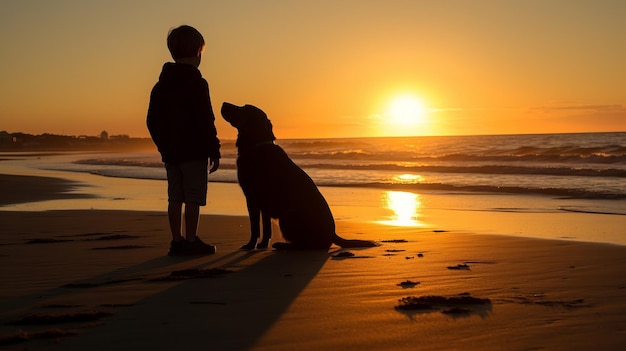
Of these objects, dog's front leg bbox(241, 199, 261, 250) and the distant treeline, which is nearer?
dog's front leg bbox(241, 199, 261, 250)

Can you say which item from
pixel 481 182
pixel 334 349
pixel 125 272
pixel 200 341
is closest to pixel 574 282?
pixel 334 349

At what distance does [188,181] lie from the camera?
198 inches

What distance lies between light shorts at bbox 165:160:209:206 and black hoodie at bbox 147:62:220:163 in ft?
0.18

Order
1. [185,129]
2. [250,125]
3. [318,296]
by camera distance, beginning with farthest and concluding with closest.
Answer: [250,125]
[185,129]
[318,296]

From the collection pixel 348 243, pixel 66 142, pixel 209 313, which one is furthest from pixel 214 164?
pixel 66 142

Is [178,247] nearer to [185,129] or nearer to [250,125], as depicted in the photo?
[185,129]

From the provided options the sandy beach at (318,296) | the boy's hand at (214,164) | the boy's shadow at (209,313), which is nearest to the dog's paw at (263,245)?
the sandy beach at (318,296)

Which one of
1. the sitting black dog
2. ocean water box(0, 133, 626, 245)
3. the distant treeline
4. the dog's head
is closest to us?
the sitting black dog

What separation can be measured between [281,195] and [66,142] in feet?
252

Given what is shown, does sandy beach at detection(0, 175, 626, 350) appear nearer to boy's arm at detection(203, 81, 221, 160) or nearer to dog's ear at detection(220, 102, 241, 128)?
boy's arm at detection(203, 81, 221, 160)

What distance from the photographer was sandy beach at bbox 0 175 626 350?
105 inches

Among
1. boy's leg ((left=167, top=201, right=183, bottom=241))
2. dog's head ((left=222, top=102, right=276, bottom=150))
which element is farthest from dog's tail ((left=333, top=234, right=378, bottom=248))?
boy's leg ((left=167, top=201, right=183, bottom=241))

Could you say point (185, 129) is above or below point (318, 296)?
above

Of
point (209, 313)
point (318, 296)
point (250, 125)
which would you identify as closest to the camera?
point (209, 313)
